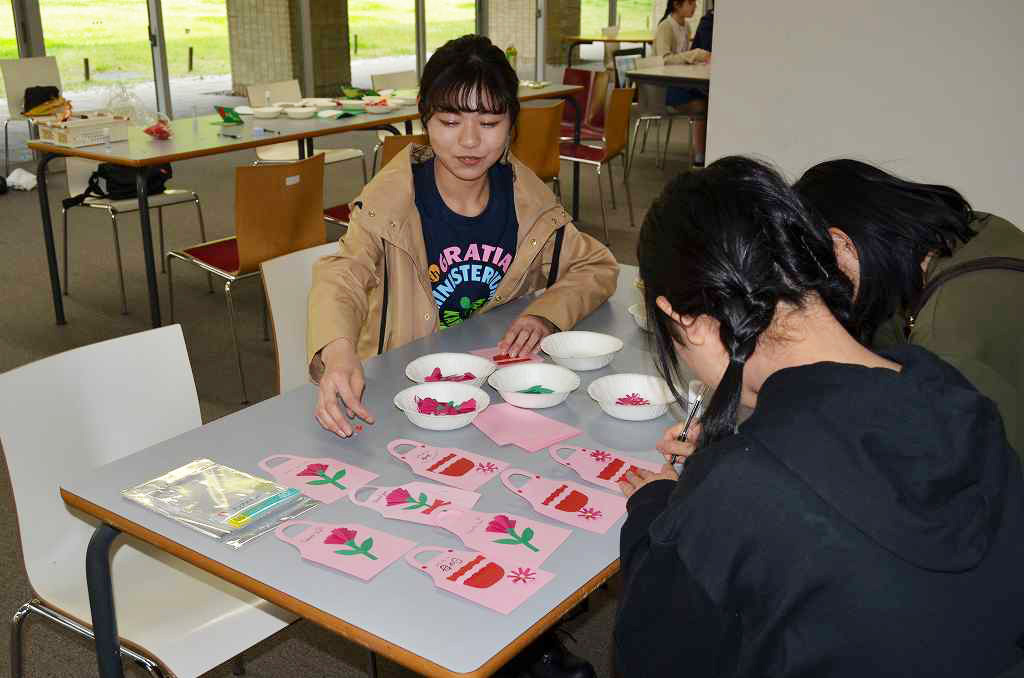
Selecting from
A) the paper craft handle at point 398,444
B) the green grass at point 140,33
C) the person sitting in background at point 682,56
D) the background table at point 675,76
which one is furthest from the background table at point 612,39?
the paper craft handle at point 398,444

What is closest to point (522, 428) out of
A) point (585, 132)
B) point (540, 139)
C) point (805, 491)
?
point (805, 491)

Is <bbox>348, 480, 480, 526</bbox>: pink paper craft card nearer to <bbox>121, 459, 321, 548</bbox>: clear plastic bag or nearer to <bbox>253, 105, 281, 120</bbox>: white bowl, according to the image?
<bbox>121, 459, 321, 548</bbox>: clear plastic bag

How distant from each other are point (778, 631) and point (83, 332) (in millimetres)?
3644

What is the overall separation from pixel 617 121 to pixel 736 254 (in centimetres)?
433

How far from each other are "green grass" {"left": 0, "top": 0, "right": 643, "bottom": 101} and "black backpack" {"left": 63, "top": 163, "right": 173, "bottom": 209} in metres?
3.05

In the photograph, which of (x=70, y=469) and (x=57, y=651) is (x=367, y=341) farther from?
(x=57, y=651)

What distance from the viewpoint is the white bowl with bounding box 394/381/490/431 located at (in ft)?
5.21

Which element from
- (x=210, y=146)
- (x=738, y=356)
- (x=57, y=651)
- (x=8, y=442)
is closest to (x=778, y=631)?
(x=738, y=356)

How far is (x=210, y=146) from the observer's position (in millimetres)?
3930

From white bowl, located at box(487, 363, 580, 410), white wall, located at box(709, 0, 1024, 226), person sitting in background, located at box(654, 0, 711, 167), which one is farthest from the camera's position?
person sitting in background, located at box(654, 0, 711, 167)

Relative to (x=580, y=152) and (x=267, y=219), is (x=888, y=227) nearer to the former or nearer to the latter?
(x=267, y=219)

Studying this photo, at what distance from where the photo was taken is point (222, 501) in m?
1.38

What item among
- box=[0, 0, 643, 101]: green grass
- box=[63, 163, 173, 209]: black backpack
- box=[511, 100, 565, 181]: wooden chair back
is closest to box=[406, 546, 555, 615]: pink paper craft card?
box=[63, 163, 173, 209]: black backpack

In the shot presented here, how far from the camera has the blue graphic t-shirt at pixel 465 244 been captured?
217 centimetres
